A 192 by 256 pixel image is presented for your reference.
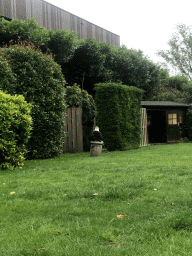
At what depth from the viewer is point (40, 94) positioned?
9.48 m

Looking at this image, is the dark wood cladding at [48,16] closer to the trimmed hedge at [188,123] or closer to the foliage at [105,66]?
the foliage at [105,66]

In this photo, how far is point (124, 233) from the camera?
2566 millimetres

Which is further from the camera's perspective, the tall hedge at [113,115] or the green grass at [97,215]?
the tall hedge at [113,115]

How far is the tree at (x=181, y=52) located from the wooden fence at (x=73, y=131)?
85.4ft

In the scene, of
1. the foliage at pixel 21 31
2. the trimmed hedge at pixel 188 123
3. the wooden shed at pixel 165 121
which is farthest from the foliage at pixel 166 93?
the foliage at pixel 21 31

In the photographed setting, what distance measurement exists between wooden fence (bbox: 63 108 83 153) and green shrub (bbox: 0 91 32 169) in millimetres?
4963

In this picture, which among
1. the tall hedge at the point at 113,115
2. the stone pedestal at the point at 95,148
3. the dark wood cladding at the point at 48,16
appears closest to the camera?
the stone pedestal at the point at 95,148

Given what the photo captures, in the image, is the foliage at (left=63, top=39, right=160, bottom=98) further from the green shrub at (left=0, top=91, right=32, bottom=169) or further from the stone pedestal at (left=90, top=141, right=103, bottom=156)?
the green shrub at (left=0, top=91, right=32, bottom=169)

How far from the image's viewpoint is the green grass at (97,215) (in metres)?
2.28

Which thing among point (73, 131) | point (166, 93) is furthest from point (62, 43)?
point (166, 93)

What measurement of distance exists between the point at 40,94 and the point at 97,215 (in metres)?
7.11

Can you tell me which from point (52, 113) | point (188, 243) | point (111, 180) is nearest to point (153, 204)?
point (188, 243)

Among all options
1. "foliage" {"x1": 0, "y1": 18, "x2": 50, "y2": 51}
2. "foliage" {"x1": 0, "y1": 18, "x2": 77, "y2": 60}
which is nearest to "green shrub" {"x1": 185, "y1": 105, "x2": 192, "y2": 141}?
"foliage" {"x1": 0, "y1": 18, "x2": 77, "y2": 60}

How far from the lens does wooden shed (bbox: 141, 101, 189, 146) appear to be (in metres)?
17.9
